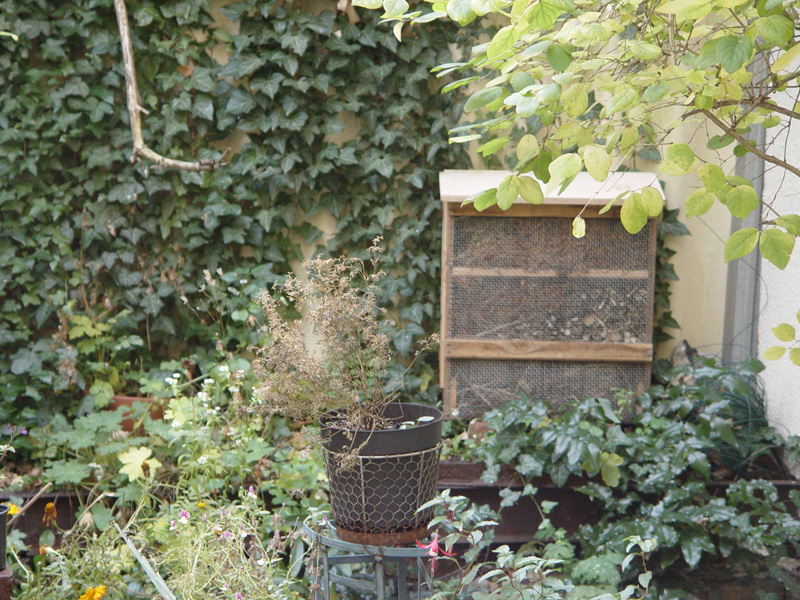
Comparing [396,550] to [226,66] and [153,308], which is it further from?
[226,66]

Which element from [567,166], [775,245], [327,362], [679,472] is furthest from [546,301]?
[567,166]

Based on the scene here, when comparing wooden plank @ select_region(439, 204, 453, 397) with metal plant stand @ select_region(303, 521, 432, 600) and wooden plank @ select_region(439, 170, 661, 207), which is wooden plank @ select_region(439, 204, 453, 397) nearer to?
wooden plank @ select_region(439, 170, 661, 207)

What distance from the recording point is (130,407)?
9.82 ft

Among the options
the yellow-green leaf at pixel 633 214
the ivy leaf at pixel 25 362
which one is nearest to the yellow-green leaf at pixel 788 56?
the yellow-green leaf at pixel 633 214

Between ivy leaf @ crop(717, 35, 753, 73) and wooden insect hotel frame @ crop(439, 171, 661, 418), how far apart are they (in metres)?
2.01

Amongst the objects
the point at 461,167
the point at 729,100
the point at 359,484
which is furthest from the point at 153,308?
the point at 729,100

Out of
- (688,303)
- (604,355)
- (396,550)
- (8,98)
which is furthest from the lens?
(688,303)

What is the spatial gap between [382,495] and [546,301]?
1567 millimetres

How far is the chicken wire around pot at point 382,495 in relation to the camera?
170 centimetres

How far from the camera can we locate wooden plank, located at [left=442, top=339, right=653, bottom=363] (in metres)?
3.00

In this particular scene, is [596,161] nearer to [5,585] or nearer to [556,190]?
[5,585]

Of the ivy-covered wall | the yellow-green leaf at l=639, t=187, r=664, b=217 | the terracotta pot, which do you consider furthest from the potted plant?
the ivy-covered wall

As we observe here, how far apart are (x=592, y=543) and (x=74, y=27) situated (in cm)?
330

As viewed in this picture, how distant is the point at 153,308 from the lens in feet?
11.2
